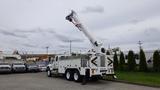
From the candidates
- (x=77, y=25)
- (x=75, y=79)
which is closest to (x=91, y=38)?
(x=77, y=25)

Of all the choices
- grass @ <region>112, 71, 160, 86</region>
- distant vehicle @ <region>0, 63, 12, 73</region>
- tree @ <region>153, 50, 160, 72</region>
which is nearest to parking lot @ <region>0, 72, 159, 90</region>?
grass @ <region>112, 71, 160, 86</region>

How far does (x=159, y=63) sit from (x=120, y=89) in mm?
17473

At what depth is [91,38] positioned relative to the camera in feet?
69.2

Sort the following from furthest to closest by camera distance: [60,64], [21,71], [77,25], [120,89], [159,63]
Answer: [21,71]
[159,63]
[60,64]
[77,25]
[120,89]

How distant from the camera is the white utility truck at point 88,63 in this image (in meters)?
19.6

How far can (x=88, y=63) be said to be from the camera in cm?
1964

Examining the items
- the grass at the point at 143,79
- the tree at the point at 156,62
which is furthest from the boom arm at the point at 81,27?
the tree at the point at 156,62

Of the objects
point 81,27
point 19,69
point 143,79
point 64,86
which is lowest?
point 64,86

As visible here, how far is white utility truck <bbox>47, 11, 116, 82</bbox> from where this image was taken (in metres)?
19.6

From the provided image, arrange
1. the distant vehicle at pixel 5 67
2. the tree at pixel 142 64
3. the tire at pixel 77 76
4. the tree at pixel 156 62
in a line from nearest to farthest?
the tire at pixel 77 76 < the tree at pixel 156 62 < the distant vehicle at pixel 5 67 < the tree at pixel 142 64

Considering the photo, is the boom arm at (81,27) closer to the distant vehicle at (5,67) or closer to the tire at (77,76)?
the tire at (77,76)

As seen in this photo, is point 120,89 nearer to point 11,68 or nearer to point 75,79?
point 75,79

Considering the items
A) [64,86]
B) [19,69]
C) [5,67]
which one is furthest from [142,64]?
[64,86]

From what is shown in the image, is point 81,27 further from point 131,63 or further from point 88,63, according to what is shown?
point 131,63
